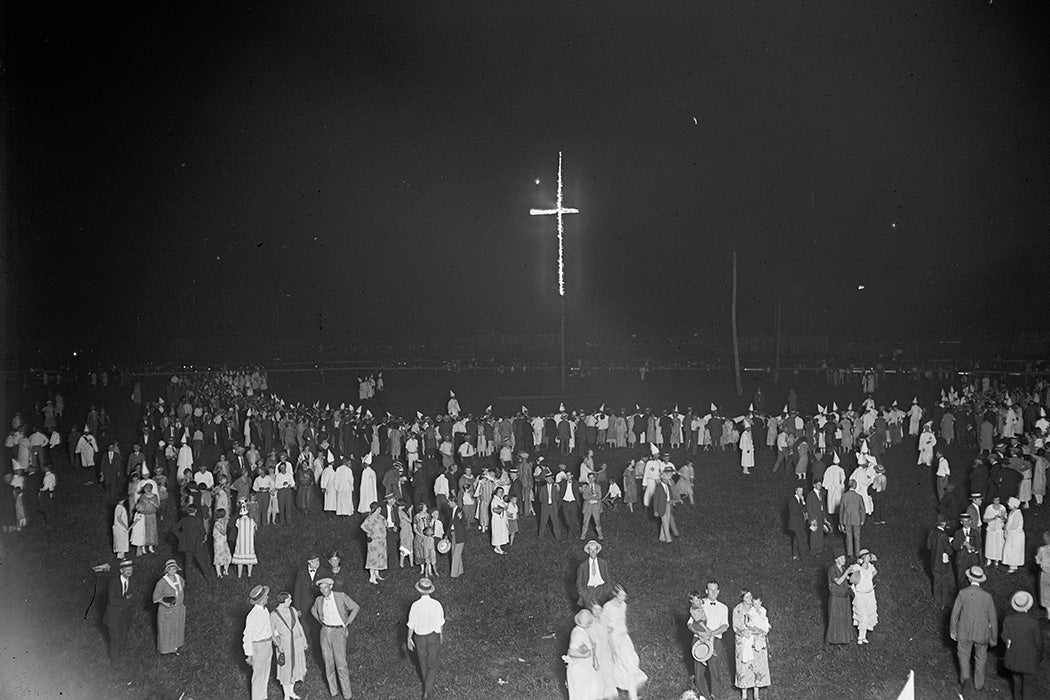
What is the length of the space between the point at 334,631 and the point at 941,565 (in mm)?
8983

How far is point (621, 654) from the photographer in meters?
9.15

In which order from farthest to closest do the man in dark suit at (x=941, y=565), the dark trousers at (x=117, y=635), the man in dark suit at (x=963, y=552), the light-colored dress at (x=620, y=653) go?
the man in dark suit at (x=941, y=565) < the man in dark suit at (x=963, y=552) < the dark trousers at (x=117, y=635) < the light-colored dress at (x=620, y=653)

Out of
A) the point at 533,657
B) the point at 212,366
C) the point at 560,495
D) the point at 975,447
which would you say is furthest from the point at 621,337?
the point at 533,657

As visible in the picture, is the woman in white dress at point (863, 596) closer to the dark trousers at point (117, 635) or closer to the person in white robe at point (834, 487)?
the person in white robe at point (834, 487)

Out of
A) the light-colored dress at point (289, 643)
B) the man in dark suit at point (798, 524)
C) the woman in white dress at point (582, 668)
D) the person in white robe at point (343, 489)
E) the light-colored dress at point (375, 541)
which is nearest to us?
the woman in white dress at point (582, 668)

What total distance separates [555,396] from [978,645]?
3140cm

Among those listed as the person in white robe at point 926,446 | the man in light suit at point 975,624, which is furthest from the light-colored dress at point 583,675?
the person in white robe at point 926,446

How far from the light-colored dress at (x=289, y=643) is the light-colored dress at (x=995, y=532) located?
36.5 ft

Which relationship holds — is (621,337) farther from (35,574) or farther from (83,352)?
(35,574)

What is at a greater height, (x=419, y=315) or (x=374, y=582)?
(x=419, y=315)

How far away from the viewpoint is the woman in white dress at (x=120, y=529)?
595 inches

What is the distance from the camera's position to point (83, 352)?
5831cm

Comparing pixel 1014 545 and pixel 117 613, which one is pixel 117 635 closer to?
pixel 117 613

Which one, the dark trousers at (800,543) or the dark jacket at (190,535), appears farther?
the dark trousers at (800,543)
